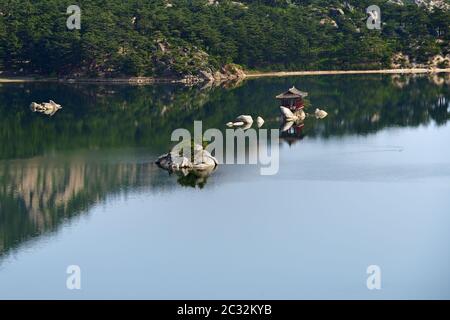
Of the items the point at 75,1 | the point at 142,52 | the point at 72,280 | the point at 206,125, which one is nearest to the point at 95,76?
the point at 142,52

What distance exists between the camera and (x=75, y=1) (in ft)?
438

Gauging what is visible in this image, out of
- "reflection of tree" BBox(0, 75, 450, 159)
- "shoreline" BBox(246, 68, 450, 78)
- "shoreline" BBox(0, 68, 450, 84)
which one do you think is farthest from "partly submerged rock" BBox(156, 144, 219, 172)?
"shoreline" BBox(246, 68, 450, 78)

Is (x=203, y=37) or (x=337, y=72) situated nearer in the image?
(x=203, y=37)

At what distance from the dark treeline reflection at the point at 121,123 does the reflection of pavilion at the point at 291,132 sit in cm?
68

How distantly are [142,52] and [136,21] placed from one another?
9.34 m

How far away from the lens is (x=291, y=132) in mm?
76000

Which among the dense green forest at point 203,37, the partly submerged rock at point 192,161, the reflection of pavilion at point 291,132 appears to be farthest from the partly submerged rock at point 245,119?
the dense green forest at point 203,37

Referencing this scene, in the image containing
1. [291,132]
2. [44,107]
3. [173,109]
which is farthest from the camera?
[44,107]

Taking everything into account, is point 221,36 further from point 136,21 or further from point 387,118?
point 387,118

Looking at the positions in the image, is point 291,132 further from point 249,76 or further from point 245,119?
point 249,76

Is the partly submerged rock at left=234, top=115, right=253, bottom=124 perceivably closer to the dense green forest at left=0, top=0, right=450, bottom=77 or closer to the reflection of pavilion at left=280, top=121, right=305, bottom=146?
the reflection of pavilion at left=280, top=121, right=305, bottom=146

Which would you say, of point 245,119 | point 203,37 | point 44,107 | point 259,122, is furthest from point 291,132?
point 203,37

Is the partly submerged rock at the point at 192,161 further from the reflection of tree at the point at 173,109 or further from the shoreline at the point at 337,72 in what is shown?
the shoreline at the point at 337,72

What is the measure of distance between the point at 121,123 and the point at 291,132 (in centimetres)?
1569
